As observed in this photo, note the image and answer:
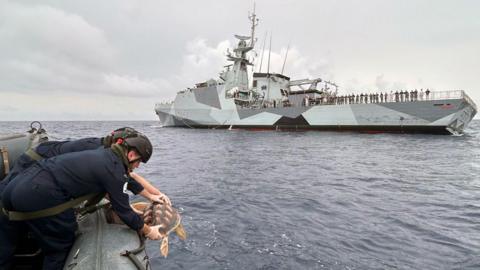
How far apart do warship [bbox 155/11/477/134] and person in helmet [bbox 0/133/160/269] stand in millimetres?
32337

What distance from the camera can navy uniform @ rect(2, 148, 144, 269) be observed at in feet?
7.47

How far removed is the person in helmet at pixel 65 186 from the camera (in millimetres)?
2281

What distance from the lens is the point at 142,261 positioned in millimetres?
2490

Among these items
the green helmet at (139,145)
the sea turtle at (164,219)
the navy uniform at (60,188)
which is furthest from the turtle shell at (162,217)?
the green helmet at (139,145)

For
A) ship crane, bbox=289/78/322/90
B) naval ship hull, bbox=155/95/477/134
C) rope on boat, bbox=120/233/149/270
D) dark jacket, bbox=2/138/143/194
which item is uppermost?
ship crane, bbox=289/78/322/90

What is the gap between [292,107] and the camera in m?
37.0

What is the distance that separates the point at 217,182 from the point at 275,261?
557 centimetres

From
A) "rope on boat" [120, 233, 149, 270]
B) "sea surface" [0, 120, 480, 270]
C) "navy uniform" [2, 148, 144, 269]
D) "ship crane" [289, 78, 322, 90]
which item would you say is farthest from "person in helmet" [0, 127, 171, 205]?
"ship crane" [289, 78, 322, 90]

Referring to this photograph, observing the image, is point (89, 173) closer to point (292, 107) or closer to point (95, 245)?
point (95, 245)

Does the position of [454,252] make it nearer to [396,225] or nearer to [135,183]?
[396,225]

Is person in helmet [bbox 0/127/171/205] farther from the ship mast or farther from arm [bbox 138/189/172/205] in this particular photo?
the ship mast

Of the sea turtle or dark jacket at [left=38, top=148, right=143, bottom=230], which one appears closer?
dark jacket at [left=38, top=148, right=143, bottom=230]

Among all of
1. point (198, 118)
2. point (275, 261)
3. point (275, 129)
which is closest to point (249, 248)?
point (275, 261)

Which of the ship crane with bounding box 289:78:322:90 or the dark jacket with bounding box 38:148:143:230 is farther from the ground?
the ship crane with bounding box 289:78:322:90
